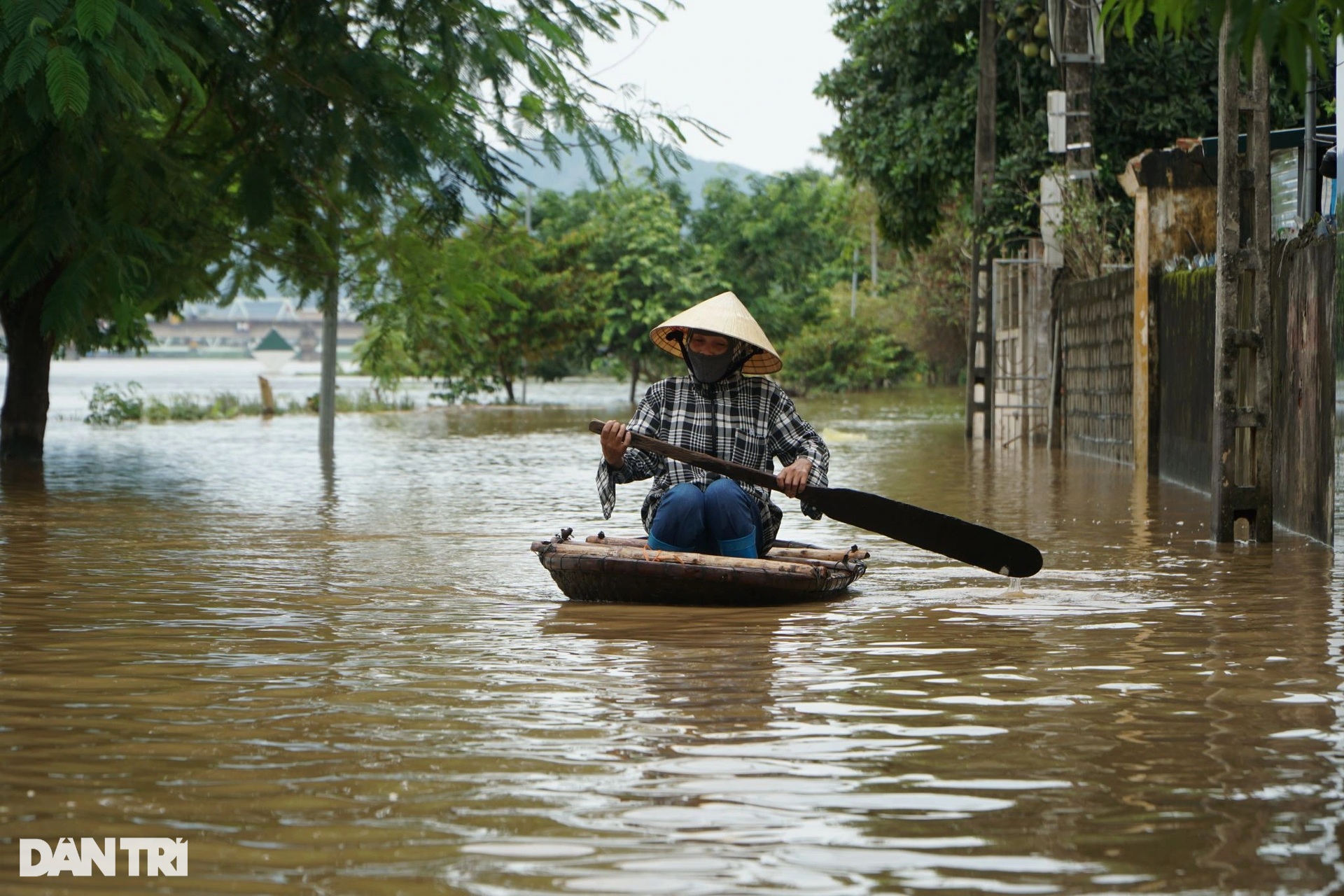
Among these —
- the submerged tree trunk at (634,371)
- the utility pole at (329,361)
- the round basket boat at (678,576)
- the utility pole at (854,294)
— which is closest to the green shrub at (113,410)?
the utility pole at (329,361)

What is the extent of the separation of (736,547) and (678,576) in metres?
0.61

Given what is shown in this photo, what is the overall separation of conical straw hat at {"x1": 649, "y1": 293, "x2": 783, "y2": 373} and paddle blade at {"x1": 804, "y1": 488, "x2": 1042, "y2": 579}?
91cm

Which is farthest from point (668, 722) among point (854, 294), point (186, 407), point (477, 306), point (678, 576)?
point (854, 294)

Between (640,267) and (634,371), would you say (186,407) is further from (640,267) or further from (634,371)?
(640,267)

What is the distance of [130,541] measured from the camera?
12.2m

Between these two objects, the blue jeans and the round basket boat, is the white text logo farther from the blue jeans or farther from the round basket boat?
the blue jeans

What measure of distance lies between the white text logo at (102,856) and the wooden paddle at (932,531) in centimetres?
494

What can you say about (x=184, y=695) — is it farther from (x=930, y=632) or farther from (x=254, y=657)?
→ (x=930, y=632)

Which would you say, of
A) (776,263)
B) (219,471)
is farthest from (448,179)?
(776,263)

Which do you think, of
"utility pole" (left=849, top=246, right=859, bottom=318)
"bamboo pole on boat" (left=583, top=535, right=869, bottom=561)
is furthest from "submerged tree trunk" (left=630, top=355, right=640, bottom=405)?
"bamboo pole on boat" (left=583, top=535, right=869, bottom=561)

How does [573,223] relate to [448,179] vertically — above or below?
above

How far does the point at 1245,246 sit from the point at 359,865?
360 inches

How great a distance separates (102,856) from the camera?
441 centimetres

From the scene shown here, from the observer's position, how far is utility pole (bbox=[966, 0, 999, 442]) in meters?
25.4
